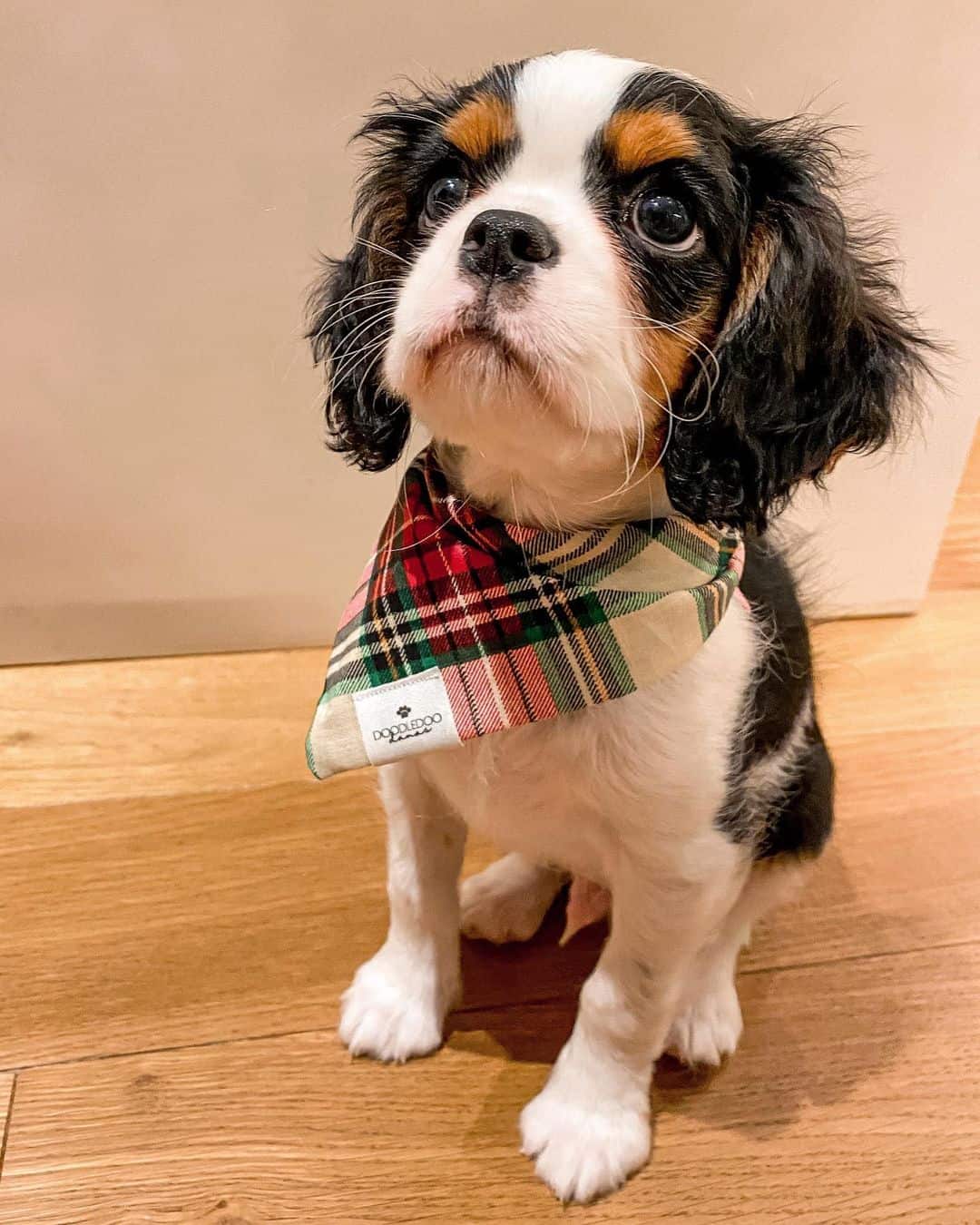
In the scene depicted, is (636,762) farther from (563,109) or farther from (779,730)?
(563,109)

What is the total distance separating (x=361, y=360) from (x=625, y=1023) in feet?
2.12

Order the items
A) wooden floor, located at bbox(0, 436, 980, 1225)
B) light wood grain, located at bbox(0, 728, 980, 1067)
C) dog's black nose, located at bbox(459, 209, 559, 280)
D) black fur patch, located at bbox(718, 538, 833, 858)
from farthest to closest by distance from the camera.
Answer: light wood grain, located at bbox(0, 728, 980, 1067) < wooden floor, located at bbox(0, 436, 980, 1225) < black fur patch, located at bbox(718, 538, 833, 858) < dog's black nose, located at bbox(459, 209, 559, 280)

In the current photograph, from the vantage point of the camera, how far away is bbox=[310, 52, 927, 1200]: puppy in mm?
713

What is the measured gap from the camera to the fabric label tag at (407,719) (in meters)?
0.88

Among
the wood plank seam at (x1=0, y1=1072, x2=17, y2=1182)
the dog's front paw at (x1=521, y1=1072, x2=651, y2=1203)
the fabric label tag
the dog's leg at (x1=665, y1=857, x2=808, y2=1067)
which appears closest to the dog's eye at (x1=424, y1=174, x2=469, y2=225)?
the fabric label tag

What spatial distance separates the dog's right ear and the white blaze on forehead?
170 millimetres

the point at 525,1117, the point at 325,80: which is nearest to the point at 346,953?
the point at 525,1117

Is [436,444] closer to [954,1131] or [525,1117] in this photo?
[525,1117]

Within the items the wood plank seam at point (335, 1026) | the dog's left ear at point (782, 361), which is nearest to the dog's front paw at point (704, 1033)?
the wood plank seam at point (335, 1026)

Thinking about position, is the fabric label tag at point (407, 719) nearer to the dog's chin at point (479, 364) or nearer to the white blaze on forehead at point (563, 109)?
the dog's chin at point (479, 364)

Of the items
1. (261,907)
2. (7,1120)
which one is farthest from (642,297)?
(7,1120)

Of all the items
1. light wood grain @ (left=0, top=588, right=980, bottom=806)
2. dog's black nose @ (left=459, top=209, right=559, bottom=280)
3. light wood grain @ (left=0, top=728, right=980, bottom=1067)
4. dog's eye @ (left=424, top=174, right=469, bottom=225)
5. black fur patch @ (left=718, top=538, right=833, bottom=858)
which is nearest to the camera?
dog's black nose @ (left=459, top=209, right=559, bottom=280)

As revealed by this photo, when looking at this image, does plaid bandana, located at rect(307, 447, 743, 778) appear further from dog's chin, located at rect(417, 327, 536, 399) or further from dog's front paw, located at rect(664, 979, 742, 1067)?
dog's front paw, located at rect(664, 979, 742, 1067)

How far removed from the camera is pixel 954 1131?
3.59 feet
